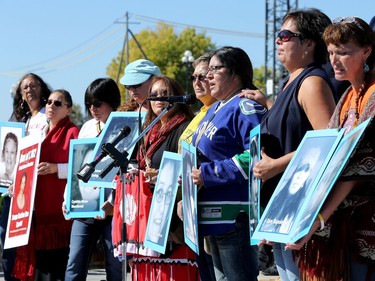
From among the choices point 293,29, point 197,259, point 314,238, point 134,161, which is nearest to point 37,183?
point 134,161

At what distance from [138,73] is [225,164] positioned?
6.70ft

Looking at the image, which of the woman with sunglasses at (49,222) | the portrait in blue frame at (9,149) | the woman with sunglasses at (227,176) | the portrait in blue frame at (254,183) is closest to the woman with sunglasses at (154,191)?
the woman with sunglasses at (227,176)

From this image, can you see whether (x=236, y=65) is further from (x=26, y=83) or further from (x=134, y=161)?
(x=26, y=83)

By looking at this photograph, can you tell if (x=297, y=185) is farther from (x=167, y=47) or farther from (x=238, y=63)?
(x=167, y=47)

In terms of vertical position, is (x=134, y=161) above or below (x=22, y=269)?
above

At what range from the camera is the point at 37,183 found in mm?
7547

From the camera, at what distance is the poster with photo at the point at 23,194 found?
7.33 meters

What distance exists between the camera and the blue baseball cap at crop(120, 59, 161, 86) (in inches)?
269

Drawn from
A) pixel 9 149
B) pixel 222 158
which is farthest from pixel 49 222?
pixel 222 158

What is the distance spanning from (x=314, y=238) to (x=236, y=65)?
1.81m

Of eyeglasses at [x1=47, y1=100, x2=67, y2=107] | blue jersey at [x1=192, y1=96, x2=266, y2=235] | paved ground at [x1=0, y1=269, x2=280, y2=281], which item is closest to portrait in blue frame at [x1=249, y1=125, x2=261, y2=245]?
blue jersey at [x1=192, y1=96, x2=266, y2=235]

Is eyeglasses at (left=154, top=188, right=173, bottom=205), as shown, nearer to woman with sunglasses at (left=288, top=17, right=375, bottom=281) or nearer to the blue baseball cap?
the blue baseball cap

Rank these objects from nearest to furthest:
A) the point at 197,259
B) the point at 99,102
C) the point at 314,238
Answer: the point at 314,238 → the point at 197,259 → the point at 99,102

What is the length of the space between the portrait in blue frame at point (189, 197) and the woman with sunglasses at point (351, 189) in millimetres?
1379
